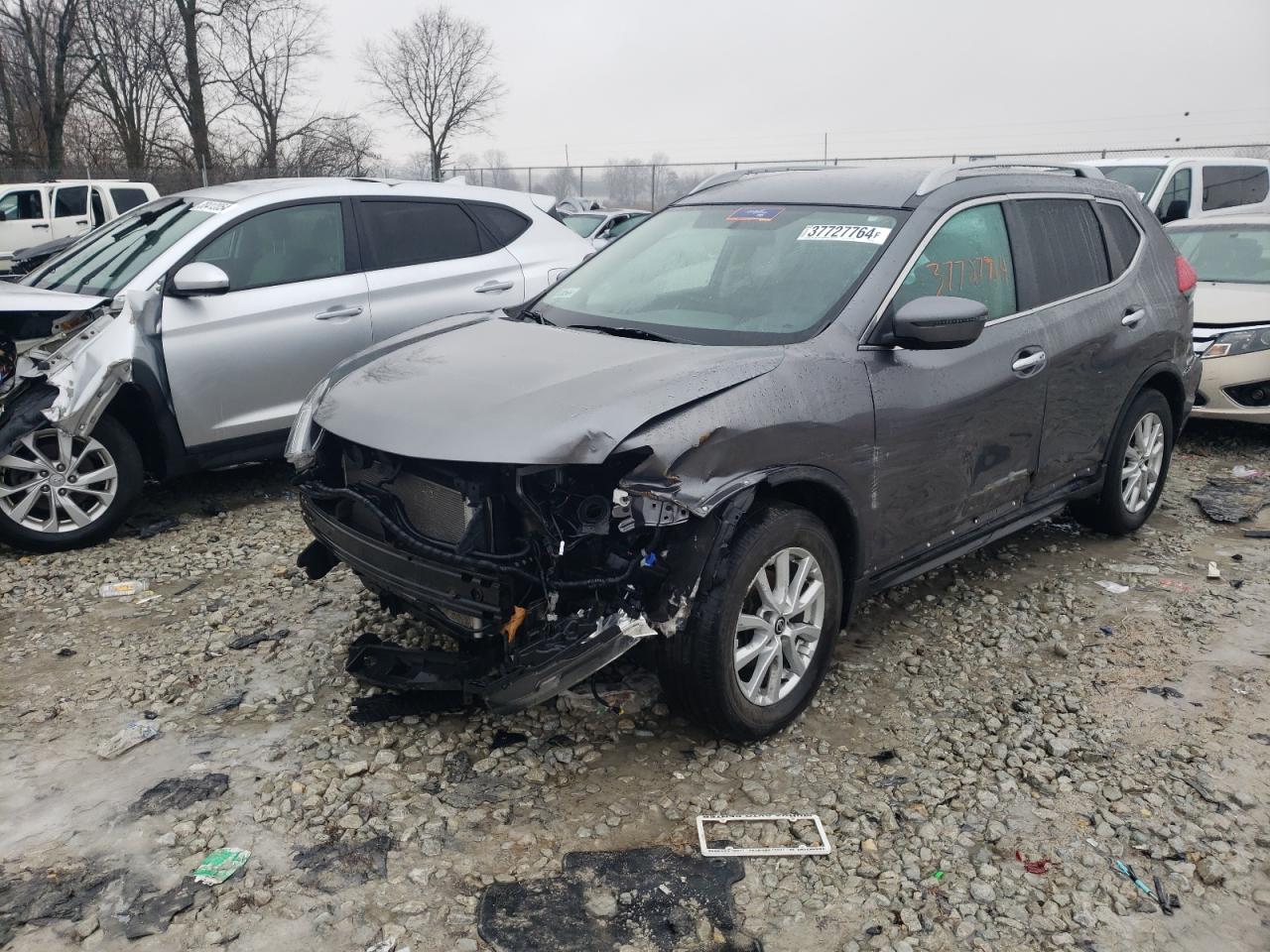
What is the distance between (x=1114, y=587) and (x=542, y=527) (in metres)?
3.21

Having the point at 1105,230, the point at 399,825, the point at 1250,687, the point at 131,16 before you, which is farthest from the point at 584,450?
the point at 131,16

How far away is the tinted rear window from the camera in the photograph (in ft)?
21.6

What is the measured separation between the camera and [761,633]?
3.17 metres

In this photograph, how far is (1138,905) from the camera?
8.54 feet

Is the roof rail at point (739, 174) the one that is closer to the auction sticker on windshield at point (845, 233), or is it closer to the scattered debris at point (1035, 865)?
the auction sticker on windshield at point (845, 233)

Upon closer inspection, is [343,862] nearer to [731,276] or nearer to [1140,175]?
[731,276]

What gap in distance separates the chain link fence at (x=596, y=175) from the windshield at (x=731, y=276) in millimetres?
18818

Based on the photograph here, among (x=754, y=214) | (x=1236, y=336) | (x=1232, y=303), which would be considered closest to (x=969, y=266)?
(x=754, y=214)

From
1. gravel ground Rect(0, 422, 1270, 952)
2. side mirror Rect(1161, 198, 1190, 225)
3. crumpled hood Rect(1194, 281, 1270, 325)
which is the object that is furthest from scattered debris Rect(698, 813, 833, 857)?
side mirror Rect(1161, 198, 1190, 225)

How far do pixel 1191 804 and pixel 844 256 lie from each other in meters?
2.19

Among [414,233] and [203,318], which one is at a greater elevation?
[414,233]

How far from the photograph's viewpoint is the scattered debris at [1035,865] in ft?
8.96

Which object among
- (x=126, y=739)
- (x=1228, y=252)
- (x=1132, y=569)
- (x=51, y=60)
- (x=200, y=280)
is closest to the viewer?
(x=126, y=739)

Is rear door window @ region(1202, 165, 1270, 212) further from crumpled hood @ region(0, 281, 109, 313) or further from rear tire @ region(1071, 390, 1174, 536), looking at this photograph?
crumpled hood @ region(0, 281, 109, 313)
